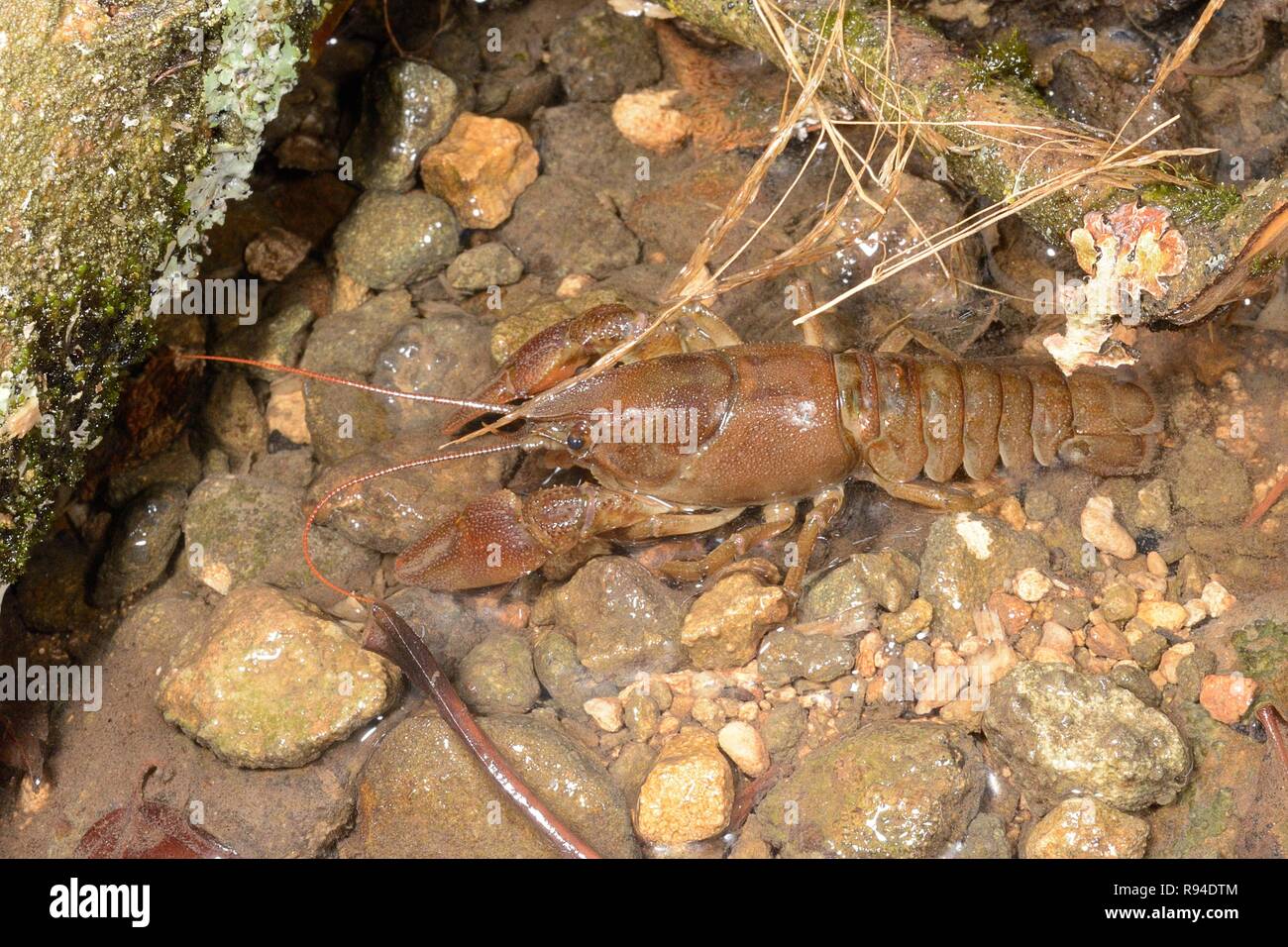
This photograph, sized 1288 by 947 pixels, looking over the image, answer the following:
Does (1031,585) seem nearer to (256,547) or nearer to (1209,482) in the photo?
(1209,482)

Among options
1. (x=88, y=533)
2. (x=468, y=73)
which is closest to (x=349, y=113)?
(x=468, y=73)

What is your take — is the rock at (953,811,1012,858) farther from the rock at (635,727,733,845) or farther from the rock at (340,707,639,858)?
the rock at (340,707,639,858)

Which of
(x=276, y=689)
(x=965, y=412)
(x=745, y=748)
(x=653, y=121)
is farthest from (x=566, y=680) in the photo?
(x=653, y=121)

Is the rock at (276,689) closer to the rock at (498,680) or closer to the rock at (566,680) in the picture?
the rock at (498,680)

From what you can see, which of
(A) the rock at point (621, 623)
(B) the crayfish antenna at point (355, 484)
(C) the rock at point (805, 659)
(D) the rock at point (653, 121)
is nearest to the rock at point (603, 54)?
(D) the rock at point (653, 121)

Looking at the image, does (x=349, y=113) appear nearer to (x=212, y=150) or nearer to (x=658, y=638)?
(x=212, y=150)
